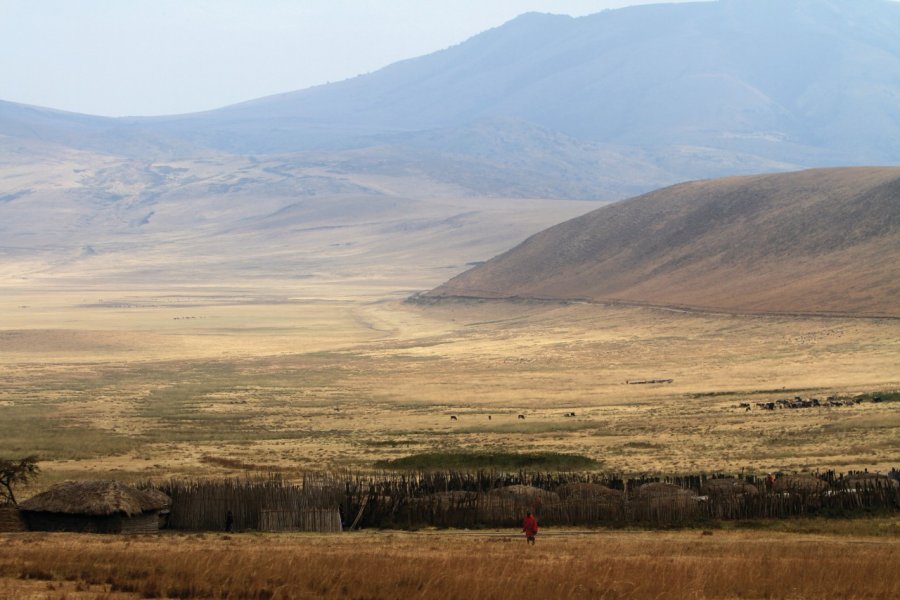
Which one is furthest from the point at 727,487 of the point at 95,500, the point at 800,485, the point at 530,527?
the point at 95,500

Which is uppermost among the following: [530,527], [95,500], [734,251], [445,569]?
[734,251]

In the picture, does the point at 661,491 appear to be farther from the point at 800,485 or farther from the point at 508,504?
the point at 508,504

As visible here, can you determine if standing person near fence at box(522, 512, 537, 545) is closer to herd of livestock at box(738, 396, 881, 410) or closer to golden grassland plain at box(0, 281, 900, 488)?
golden grassland plain at box(0, 281, 900, 488)

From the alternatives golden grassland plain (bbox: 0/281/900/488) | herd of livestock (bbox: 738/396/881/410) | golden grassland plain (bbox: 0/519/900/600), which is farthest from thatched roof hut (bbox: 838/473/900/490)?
herd of livestock (bbox: 738/396/881/410)

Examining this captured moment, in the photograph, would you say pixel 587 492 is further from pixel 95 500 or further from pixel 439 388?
pixel 439 388

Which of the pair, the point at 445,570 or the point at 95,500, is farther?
the point at 95,500

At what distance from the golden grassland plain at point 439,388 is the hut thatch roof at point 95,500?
22.5 feet

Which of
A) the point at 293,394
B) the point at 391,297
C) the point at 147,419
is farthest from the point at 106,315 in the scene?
the point at 147,419

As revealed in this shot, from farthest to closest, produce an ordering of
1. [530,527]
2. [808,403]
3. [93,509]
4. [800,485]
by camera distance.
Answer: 1. [808,403]
2. [800,485]
3. [93,509]
4. [530,527]

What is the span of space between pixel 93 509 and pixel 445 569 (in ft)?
31.8

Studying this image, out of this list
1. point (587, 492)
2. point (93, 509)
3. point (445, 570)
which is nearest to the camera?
point (445, 570)

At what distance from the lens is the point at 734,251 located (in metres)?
105

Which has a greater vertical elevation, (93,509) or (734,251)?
(734,251)

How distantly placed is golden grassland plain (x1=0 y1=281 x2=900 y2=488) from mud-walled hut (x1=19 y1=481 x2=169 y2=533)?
22.4ft
